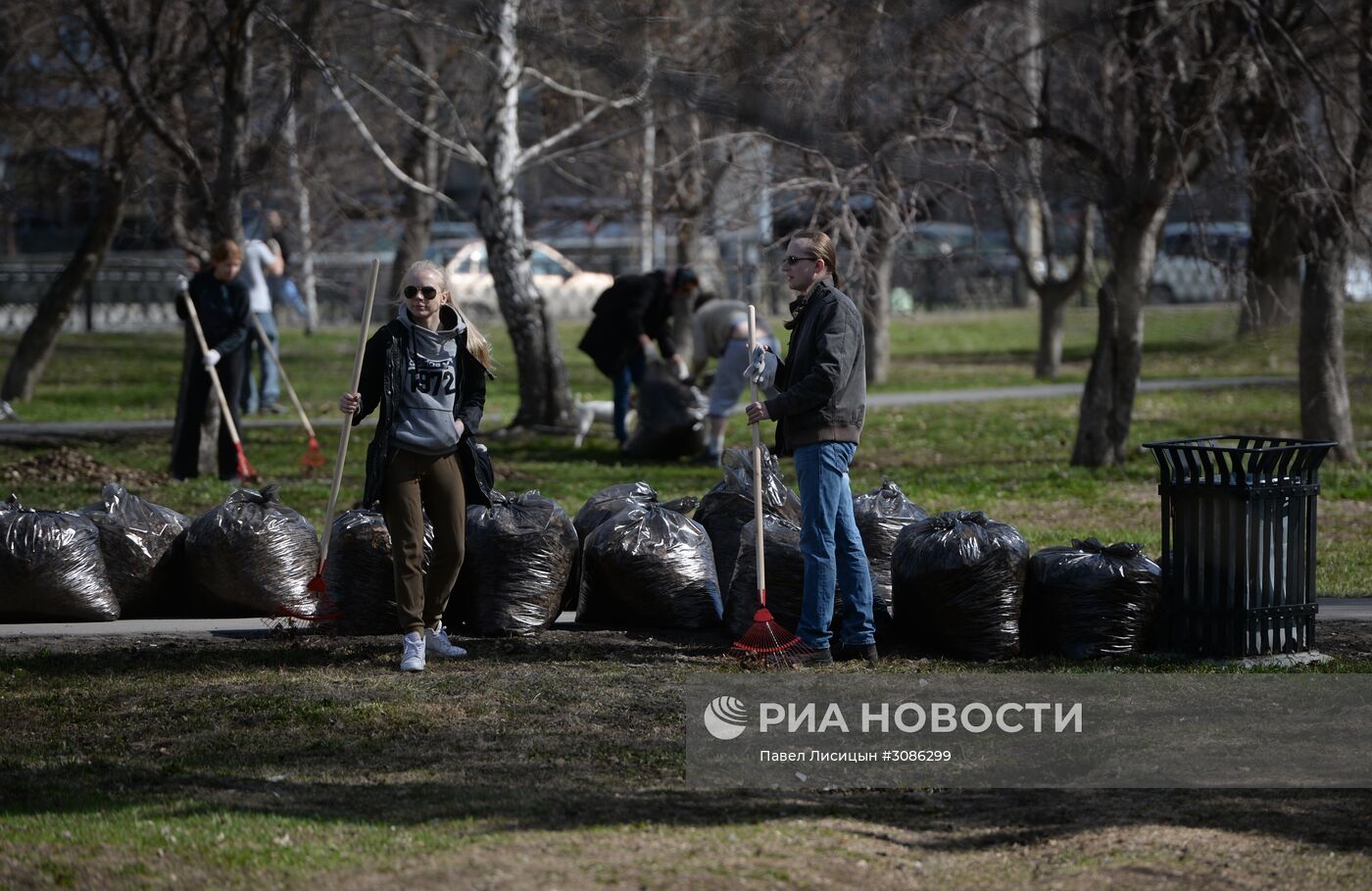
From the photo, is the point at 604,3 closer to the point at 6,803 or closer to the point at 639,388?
the point at 6,803

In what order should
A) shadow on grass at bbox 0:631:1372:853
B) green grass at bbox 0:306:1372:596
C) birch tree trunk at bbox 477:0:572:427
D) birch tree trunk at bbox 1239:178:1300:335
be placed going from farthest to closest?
1. birch tree trunk at bbox 477:0:572:427
2. birch tree trunk at bbox 1239:178:1300:335
3. green grass at bbox 0:306:1372:596
4. shadow on grass at bbox 0:631:1372:853

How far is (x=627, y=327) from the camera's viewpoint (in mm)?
14828

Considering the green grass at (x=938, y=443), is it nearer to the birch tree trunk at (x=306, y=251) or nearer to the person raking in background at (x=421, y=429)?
the birch tree trunk at (x=306, y=251)

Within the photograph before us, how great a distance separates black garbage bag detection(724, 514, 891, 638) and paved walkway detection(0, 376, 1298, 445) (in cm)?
705

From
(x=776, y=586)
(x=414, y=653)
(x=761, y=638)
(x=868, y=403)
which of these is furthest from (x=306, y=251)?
(x=761, y=638)

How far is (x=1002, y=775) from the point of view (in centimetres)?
562

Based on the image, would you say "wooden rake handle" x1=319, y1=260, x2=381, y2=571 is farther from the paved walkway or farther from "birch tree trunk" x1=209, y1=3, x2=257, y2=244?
the paved walkway

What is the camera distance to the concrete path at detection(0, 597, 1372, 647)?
308 inches

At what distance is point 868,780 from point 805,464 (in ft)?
5.86

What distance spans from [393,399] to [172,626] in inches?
73.3

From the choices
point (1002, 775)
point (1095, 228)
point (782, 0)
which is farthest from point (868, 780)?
point (1095, 228)

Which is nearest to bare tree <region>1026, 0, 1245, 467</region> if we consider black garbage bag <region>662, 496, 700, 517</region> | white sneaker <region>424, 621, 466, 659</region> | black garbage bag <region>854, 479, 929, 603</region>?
black garbage bag <region>854, 479, 929, 603</region>

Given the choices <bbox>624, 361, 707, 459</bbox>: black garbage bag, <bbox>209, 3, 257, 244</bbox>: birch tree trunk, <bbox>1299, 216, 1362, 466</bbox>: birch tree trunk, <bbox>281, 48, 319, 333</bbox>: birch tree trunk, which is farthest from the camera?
<bbox>281, 48, 319, 333</bbox>: birch tree trunk

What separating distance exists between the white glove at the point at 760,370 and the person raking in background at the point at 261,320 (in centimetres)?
881
